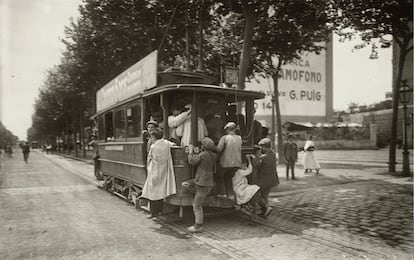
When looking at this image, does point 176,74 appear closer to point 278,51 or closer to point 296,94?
point 278,51

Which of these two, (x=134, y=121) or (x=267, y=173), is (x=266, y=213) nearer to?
(x=267, y=173)

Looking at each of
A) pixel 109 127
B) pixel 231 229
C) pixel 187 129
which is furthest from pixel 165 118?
pixel 109 127

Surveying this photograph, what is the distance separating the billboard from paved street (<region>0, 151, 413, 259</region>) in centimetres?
3719

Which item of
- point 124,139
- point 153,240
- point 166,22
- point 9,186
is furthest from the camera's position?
point 166,22

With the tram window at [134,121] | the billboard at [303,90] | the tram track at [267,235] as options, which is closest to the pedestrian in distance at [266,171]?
the tram track at [267,235]

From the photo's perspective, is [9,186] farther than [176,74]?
Yes

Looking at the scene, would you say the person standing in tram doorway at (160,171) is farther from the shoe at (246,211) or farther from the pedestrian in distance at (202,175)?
the shoe at (246,211)

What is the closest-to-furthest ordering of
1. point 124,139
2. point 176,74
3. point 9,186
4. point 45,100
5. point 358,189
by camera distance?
point 176,74, point 124,139, point 358,189, point 9,186, point 45,100

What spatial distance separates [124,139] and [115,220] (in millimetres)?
2628

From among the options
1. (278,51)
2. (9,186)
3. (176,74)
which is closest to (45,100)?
(9,186)

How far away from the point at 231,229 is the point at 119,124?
4.73m

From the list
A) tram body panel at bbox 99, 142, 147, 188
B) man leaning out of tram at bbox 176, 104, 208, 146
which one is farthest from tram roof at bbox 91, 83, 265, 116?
tram body panel at bbox 99, 142, 147, 188

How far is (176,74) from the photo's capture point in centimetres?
814

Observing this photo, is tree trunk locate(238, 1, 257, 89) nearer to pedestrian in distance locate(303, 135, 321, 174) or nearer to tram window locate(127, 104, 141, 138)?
tram window locate(127, 104, 141, 138)
